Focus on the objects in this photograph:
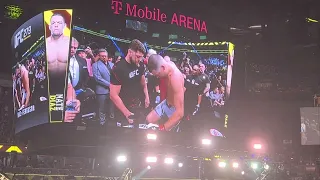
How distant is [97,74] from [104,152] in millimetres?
2610

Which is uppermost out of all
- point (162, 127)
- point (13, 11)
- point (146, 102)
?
point (13, 11)

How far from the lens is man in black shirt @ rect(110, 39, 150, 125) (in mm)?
14812

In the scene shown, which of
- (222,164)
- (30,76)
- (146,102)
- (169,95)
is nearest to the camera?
(30,76)

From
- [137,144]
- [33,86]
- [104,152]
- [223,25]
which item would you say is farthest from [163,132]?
[223,25]

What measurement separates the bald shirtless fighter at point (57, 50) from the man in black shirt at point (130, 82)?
5.85 ft

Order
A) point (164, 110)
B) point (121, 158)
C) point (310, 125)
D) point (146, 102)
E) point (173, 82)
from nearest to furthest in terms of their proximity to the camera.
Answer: point (121, 158) < point (146, 102) < point (164, 110) < point (173, 82) < point (310, 125)

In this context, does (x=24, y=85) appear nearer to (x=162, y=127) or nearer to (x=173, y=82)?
(x=162, y=127)

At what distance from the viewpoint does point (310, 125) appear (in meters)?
19.5

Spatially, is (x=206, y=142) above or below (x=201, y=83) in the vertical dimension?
below

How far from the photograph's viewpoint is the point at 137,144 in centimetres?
1549

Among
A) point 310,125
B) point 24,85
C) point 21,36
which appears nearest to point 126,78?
point 24,85

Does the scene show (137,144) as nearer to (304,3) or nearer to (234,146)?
(234,146)

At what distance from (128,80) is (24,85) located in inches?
136

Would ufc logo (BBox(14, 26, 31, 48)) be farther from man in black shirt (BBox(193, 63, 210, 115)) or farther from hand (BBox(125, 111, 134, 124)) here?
man in black shirt (BBox(193, 63, 210, 115))
